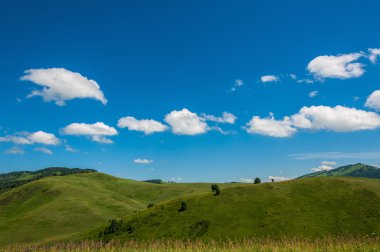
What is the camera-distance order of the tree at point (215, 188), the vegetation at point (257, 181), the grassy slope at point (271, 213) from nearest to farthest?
the grassy slope at point (271, 213) → the tree at point (215, 188) → the vegetation at point (257, 181)

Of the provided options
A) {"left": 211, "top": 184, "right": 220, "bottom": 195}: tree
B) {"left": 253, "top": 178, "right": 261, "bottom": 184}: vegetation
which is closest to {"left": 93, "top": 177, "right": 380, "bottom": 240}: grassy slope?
{"left": 211, "top": 184, "right": 220, "bottom": 195}: tree

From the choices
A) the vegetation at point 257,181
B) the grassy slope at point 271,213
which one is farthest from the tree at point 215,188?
the vegetation at point 257,181

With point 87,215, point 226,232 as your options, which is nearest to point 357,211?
point 226,232

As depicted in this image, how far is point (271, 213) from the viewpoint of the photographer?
361 ft

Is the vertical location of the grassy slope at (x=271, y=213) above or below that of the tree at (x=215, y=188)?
below

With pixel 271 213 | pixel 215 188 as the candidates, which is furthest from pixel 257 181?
pixel 271 213

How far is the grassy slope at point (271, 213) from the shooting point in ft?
324

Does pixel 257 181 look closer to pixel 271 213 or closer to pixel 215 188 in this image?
pixel 215 188

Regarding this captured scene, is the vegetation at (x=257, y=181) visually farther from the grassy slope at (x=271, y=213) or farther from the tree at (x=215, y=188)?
the tree at (x=215, y=188)

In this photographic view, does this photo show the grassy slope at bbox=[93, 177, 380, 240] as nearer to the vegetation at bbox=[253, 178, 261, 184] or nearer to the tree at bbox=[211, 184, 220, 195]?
the tree at bbox=[211, 184, 220, 195]

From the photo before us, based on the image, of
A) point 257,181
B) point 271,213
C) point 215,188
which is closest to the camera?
point 271,213

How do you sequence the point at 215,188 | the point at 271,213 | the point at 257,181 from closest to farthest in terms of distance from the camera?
the point at 271,213
the point at 215,188
the point at 257,181

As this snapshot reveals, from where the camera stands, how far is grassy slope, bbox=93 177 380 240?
324ft

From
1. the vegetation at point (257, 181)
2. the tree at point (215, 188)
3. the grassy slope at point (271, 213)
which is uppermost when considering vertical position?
the vegetation at point (257, 181)
